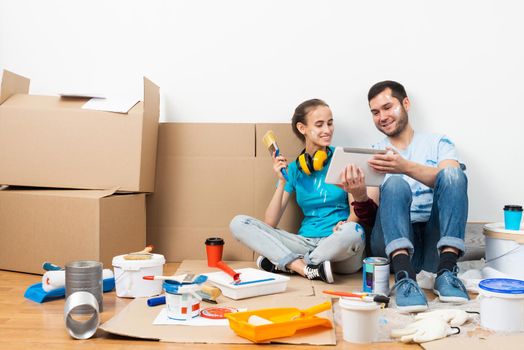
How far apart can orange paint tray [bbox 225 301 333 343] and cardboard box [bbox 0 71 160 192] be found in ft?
3.32

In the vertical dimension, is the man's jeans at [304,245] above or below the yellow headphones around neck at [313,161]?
below

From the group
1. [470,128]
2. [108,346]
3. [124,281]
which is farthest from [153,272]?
[470,128]

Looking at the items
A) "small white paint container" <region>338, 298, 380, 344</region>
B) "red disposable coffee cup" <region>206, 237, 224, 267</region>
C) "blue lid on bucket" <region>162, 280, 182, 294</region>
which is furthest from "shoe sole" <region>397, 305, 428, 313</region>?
"red disposable coffee cup" <region>206, 237, 224, 267</region>

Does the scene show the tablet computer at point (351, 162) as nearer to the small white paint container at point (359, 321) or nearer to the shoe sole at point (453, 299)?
the shoe sole at point (453, 299)

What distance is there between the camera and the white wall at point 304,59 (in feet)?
8.36

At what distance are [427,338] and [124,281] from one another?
3.11ft

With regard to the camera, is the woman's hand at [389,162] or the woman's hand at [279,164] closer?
the woman's hand at [389,162]

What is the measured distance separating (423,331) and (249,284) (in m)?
0.58

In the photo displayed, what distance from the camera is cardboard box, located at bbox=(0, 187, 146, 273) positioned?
217 cm

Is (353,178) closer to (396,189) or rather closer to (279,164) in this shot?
(396,189)

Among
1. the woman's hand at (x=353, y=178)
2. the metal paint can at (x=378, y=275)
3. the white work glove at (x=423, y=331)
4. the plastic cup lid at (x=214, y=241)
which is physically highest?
the woman's hand at (x=353, y=178)

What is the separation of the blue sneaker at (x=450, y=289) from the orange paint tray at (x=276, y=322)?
17.2 inches

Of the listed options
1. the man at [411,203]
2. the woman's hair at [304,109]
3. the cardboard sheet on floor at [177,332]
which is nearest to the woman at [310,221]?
the woman's hair at [304,109]

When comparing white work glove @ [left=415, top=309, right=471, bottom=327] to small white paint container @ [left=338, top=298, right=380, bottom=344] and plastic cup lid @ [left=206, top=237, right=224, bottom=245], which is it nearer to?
small white paint container @ [left=338, top=298, right=380, bottom=344]
